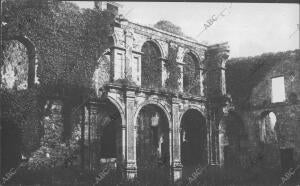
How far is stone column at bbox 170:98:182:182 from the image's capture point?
18906mm

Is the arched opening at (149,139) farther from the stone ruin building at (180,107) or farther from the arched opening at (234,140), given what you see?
the arched opening at (234,140)

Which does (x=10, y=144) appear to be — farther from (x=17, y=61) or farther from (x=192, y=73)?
(x=192, y=73)

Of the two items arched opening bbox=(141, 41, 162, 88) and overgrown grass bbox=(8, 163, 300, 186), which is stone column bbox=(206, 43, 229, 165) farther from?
arched opening bbox=(141, 41, 162, 88)

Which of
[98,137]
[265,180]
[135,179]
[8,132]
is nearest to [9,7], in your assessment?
[8,132]

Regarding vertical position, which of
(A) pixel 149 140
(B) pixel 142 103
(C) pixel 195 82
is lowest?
(A) pixel 149 140

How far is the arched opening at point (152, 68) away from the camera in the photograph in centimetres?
1975

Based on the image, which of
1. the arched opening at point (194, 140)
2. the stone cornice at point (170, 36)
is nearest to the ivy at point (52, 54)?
the stone cornice at point (170, 36)

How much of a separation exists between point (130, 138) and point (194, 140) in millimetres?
6275

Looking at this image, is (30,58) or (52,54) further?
(52,54)

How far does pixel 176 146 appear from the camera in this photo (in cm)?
1930

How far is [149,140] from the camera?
23656 millimetres

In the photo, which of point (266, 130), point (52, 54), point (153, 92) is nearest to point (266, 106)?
point (266, 130)

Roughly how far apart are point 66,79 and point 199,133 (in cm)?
886

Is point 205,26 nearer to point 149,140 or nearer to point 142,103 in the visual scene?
point 142,103
